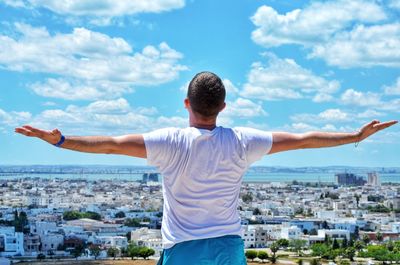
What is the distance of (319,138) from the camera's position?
1.60m

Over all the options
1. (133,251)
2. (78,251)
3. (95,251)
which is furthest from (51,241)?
(133,251)

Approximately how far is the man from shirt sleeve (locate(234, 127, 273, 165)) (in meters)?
0.01

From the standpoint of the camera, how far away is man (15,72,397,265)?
1.41 metres

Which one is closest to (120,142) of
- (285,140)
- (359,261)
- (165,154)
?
(165,154)

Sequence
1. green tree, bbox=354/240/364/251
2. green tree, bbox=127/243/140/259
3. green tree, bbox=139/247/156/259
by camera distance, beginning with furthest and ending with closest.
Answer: green tree, bbox=354/240/364/251 < green tree, bbox=127/243/140/259 < green tree, bbox=139/247/156/259

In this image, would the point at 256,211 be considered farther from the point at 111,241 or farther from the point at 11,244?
the point at 11,244

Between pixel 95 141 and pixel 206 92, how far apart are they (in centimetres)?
22

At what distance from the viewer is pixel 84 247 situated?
2862cm

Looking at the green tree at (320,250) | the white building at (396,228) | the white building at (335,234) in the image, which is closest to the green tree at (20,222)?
the white building at (335,234)

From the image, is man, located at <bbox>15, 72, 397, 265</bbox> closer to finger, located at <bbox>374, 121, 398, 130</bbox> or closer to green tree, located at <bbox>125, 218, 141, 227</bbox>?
finger, located at <bbox>374, 121, 398, 130</bbox>

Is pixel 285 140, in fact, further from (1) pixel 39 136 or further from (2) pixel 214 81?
(1) pixel 39 136

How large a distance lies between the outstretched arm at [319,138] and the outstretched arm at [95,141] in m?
0.29

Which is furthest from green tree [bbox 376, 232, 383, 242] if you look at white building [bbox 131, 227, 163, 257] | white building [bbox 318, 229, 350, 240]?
white building [bbox 131, 227, 163, 257]

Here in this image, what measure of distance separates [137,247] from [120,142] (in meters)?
25.4
